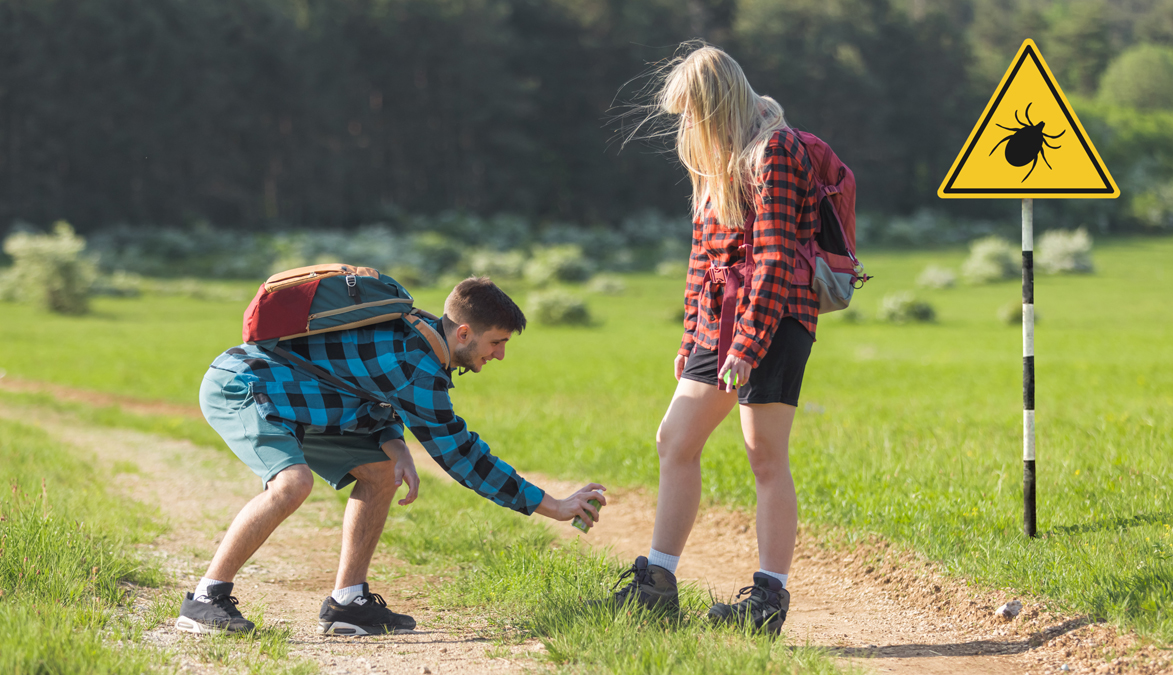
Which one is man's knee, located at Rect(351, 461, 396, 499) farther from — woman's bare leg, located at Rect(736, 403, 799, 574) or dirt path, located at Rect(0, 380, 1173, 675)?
woman's bare leg, located at Rect(736, 403, 799, 574)

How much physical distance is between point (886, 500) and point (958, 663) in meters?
1.97

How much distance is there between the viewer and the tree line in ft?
170

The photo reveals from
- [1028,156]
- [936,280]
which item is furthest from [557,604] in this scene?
[936,280]

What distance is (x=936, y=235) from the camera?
233ft

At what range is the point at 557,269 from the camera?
41.1 metres

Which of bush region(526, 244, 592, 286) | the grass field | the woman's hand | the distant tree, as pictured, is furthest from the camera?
the distant tree

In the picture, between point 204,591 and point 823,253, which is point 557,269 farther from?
point 204,591

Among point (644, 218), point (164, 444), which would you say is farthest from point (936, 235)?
Result: point (164, 444)

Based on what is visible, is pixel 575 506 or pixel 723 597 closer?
pixel 575 506

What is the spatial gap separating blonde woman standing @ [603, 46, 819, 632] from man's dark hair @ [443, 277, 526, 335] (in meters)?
0.74

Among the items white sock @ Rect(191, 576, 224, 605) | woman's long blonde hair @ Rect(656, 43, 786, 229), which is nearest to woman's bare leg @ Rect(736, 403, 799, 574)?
woman's long blonde hair @ Rect(656, 43, 786, 229)

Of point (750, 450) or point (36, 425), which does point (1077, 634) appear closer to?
point (750, 450)

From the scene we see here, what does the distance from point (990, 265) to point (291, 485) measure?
139 feet

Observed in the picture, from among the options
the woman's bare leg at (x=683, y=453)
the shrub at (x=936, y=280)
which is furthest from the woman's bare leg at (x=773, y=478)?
the shrub at (x=936, y=280)
